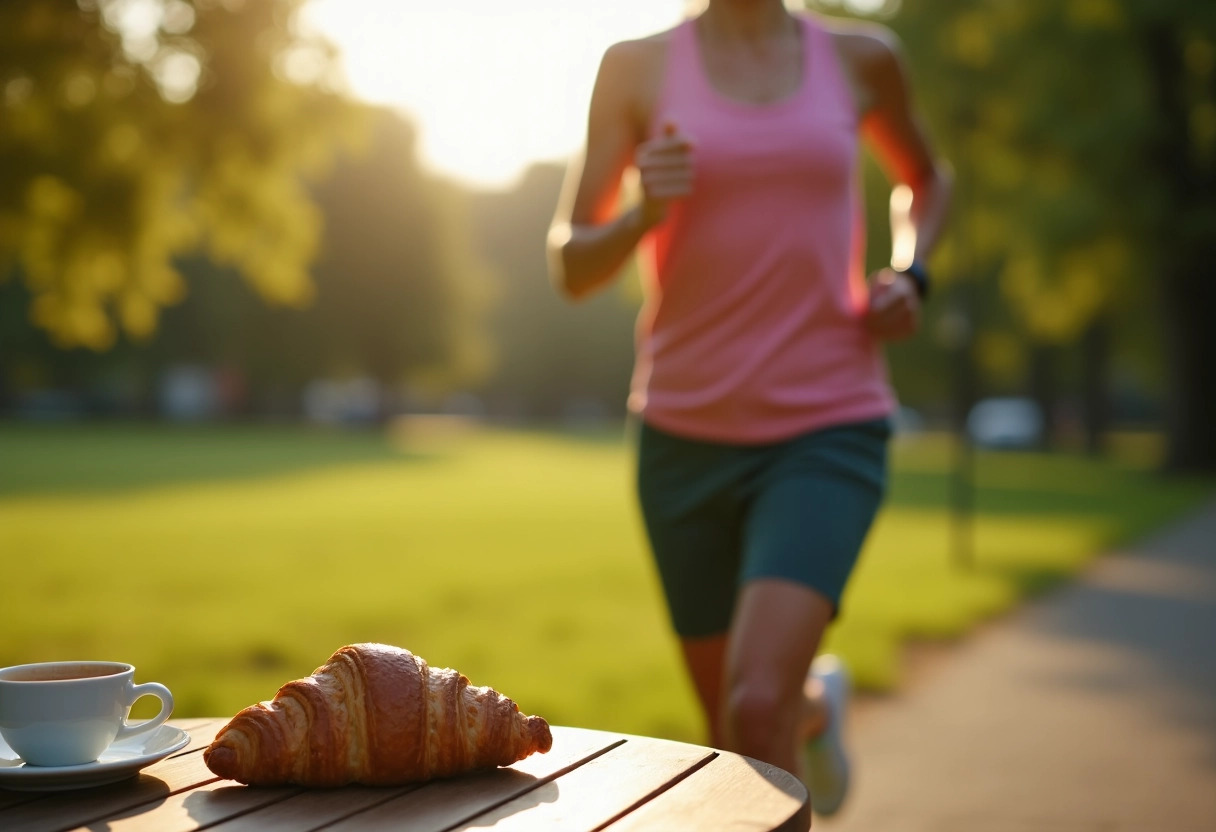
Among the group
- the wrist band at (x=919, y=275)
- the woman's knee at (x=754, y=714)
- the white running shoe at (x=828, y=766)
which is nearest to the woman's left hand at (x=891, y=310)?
the wrist band at (x=919, y=275)

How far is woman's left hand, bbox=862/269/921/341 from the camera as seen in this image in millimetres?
3133

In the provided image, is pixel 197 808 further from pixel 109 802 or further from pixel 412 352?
pixel 412 352

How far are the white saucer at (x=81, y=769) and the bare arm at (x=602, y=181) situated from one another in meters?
1.55

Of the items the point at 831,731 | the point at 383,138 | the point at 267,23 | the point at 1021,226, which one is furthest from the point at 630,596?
the point at 383,138

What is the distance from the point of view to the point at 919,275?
135 inches

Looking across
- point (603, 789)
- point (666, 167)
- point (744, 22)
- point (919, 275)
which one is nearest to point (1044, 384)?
point (919, 275)

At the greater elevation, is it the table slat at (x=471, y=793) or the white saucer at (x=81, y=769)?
the white saucer at (x=81, y=769)

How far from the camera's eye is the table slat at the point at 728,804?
5.10ft

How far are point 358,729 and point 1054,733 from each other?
4899mm

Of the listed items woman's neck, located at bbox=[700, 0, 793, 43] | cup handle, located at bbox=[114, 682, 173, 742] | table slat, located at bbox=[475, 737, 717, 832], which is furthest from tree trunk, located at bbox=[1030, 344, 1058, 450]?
cup handle, located at bbox=[114, 682, 173, 742]

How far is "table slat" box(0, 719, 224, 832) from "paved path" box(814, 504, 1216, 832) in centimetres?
307

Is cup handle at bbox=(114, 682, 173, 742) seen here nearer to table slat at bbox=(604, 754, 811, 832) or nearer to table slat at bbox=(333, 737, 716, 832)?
table slat at bbox=(333, 737, 716, 832)

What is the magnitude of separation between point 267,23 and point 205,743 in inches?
423

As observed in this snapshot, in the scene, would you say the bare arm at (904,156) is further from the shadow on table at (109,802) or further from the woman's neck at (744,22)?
the shadow on table at (109,802)
